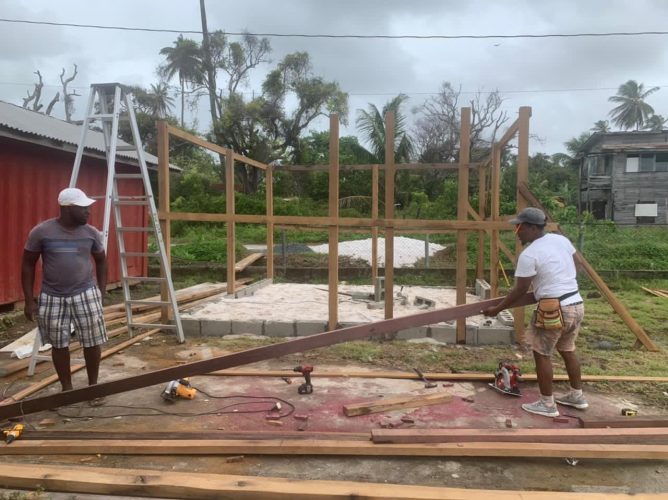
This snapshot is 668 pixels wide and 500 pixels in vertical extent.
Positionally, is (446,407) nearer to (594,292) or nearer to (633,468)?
(633,468)

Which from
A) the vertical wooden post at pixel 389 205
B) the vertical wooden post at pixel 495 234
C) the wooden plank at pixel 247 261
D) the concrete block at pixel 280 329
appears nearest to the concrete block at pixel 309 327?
the concrete block at pixel 280 329

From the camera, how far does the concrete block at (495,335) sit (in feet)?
19.5

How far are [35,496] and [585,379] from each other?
4383 mm

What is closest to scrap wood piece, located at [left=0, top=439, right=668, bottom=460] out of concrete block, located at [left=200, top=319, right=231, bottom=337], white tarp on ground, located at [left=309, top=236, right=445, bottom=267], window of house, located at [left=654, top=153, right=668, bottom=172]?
concrete block, located at [left=200, top=319, right=231, bottom=337]

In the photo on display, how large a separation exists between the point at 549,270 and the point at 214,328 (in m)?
4.28

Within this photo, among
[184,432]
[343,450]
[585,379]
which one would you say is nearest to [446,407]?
[343,450]

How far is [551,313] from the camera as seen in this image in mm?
3605

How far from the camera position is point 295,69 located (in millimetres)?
25859

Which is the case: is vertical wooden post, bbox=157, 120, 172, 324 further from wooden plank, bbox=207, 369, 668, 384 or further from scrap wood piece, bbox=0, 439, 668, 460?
scrap wood piece, bbox=0, 439, 668, 460

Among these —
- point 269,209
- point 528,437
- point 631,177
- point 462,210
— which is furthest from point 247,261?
point 631,177

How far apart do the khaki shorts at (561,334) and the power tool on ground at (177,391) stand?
9.20 feet

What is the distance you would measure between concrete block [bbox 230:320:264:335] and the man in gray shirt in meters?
2.52

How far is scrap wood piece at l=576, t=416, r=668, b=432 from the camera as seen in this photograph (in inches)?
134

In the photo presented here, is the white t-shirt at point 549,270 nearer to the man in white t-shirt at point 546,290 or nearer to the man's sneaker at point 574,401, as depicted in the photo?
the man in white t-shirt at point 546,290
